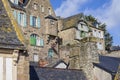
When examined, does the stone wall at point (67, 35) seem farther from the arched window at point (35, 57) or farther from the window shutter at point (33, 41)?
the arched window at point (35, 57)

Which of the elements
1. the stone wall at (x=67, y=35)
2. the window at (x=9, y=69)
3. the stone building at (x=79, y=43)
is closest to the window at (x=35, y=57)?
the stone building at (x=79, y=43)

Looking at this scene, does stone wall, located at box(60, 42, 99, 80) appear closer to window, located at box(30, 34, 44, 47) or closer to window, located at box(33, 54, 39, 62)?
window, located at box(33, 54, 39, 62)

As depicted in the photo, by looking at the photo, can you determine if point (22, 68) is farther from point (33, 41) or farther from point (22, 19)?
point (33, 41)

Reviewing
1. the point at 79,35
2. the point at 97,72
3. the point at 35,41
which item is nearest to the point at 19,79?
the point at 97,72

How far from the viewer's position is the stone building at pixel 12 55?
12.5 meters

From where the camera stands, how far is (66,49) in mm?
52844

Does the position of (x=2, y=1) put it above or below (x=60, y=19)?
below

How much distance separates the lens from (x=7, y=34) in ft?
43.4

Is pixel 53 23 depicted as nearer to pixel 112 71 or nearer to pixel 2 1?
pixel 112 71

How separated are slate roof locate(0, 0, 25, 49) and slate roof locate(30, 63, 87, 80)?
2.94 meters

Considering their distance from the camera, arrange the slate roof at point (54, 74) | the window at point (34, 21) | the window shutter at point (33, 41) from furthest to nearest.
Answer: the window at point (34, 21)
the window shutter at point (33, 41)
the slate roof at point (54, 74)

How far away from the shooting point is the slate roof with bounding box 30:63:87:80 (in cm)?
1653

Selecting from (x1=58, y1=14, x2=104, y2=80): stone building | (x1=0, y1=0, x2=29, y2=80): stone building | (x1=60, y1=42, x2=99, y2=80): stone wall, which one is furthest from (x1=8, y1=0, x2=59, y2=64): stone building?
(x1=0, y1=0, x2=29, y2=80): stone building

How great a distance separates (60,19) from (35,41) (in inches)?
336
